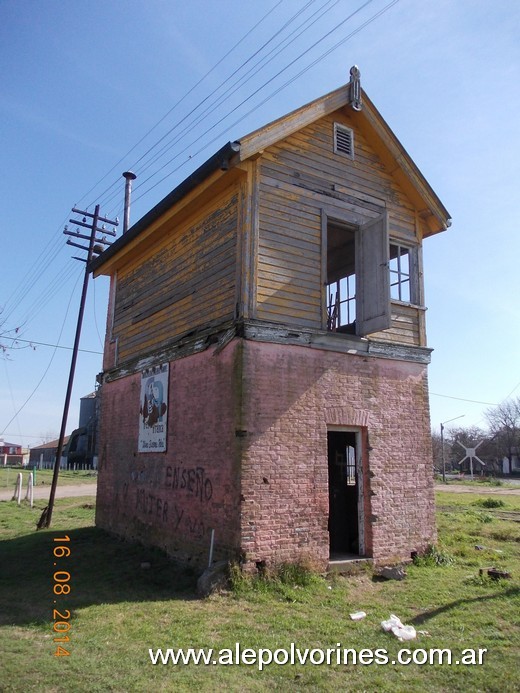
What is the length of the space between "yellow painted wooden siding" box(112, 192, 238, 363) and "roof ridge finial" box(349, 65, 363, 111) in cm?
337

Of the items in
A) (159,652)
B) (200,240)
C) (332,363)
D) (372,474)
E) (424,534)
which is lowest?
(159,652)

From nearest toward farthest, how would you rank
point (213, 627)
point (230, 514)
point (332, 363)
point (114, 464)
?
point (213, 627) → point (230, 514) → point (332, 363) → point (114, 464)

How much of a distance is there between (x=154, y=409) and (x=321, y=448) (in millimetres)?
4215

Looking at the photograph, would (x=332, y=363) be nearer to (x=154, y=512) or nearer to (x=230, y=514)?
(x=230, y=514)

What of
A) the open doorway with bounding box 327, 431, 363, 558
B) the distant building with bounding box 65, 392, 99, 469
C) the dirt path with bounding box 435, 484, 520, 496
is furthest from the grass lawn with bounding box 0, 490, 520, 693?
the distant building with bounding box 65, 392, 99, 469

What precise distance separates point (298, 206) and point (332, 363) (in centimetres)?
304

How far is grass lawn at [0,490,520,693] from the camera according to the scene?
5184mm

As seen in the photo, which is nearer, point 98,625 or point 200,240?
point 98,625

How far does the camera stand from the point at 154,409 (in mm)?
11852

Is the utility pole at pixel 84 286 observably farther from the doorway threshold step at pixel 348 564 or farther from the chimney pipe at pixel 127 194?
the doorway threshold step at pixel 348 564

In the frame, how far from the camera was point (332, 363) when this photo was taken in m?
9.95

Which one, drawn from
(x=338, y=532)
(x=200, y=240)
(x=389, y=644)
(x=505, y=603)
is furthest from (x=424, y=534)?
(x=200, y=240)

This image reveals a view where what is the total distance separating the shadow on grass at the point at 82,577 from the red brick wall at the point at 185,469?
497 mm

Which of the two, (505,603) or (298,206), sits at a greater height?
(298,206)
